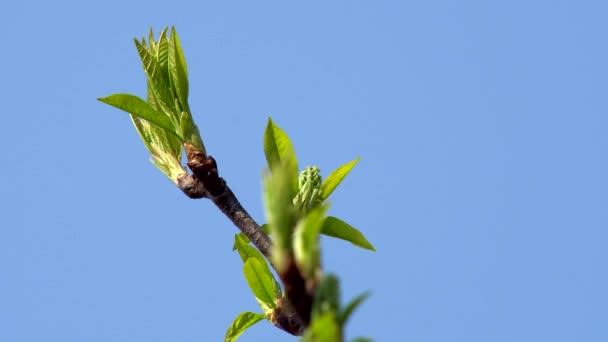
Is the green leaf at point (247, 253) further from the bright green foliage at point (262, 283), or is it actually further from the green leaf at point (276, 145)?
the green leaf at point (276, 145)

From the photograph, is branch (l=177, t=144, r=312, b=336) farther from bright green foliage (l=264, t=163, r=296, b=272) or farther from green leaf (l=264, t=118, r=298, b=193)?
bright green foliage (l=264, t=163, r=296, b=272)

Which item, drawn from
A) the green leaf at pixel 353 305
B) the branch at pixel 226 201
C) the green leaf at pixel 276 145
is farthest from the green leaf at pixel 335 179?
the green leaf at pixel 353 305

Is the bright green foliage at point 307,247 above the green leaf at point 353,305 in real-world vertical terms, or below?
above

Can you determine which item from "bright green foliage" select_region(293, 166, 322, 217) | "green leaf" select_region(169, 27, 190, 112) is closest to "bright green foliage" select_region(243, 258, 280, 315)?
"bright green foliage" select_region(293, 166, 322, 217)

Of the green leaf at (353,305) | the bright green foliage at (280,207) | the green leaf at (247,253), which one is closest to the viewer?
the bright green foliage at (280,207)

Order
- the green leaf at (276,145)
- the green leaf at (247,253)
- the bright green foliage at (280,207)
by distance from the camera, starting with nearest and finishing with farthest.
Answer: the bright green foliage at (280,207) → the green leaf at (276,145) → the green leaf at (247,253)

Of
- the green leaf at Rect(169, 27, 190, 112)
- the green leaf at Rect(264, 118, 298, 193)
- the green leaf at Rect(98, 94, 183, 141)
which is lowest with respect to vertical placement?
the green leaf at Rect(264, 118, 298, 193)

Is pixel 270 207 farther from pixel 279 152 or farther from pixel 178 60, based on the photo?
pixel 178 60
